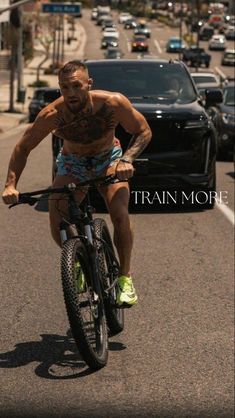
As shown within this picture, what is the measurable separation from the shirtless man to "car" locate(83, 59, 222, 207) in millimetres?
6221

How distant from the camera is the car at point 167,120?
12688mm

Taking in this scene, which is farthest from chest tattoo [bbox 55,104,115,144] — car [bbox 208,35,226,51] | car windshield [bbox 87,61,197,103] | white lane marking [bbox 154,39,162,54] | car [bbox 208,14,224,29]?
car [bbox 208,14,224,29]

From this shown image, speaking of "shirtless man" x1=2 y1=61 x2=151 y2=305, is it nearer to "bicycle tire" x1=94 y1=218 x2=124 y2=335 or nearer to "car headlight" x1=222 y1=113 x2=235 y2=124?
"bicycle tire" x1=94 y1=218 x2=124 y2=335

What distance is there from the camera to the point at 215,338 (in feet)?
28.3

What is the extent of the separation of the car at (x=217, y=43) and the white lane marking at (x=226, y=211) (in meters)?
101

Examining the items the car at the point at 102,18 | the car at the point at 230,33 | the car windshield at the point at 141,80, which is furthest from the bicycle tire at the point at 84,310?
the car at the point at 102,18

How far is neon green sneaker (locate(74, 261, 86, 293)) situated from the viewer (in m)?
6.02

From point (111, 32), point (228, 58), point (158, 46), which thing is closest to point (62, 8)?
point (228, 58)

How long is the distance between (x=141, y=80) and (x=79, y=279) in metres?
6.85

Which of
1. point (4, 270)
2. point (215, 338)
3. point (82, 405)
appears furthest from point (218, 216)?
point (82, 405)

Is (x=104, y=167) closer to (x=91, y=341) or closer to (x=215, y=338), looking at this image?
(x=91, y=341)

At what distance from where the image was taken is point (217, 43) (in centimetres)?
11581

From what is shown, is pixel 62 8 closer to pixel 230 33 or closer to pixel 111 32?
pixel 111 32

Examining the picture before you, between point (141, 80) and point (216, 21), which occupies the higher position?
point (141, 80)
